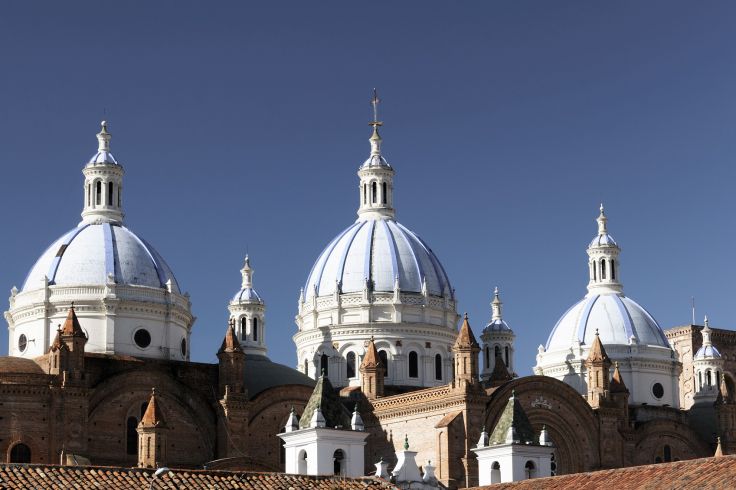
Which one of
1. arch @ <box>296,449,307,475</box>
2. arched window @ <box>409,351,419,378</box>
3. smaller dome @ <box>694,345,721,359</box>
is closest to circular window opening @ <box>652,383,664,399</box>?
smaller dome @ <box>694,345,721,359</box>

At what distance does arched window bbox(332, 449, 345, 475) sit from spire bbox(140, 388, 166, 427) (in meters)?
9.68

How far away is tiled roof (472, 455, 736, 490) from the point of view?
46594 mm

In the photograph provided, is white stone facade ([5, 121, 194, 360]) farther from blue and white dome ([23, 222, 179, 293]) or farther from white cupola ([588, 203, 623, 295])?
white cupola ([588, 203, 623, 295])

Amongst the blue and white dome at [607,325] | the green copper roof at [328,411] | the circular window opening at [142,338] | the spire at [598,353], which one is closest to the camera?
the green copper roof at [328,411]

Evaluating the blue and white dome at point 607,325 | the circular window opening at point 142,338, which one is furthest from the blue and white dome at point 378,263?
the circular window opening at point 142,338

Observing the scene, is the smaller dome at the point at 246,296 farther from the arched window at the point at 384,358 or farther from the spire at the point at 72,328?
the spire at the point at 72,328

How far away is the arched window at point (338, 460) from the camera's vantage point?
220 ft

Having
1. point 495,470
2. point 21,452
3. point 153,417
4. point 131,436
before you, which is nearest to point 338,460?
point 495,470

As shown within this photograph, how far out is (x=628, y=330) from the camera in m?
101

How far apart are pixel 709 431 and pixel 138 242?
38.0 metres

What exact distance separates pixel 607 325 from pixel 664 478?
2090 inches

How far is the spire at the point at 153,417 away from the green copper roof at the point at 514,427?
15.3m

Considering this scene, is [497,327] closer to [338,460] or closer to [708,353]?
[708,353]

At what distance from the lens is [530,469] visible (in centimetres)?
7288
